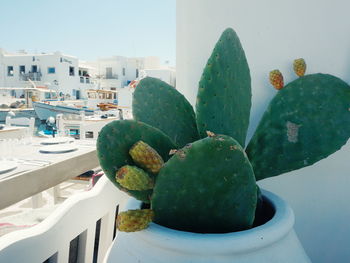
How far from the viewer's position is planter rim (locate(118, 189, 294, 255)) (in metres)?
0.33

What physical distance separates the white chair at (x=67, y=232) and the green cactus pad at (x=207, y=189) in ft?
0.69

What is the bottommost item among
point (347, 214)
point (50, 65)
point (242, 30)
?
point (347, 214)

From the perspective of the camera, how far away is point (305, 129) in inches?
20.3

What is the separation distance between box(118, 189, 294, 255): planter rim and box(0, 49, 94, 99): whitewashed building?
19003 millimetres

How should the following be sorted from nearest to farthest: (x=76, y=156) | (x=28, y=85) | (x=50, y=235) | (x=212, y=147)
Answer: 1. (x=212, y=147)
2. (x=50, y=235)
3. (x=76, y=156)
4. (x=28, y=85)

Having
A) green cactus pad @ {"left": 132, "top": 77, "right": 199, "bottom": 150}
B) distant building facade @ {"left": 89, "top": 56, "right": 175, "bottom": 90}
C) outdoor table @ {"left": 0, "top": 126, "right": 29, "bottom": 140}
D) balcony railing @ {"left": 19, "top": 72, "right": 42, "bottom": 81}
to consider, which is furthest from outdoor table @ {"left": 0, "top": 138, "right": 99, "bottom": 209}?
distant building facade @ {"left": 89, "top": 56, "right": 175, "bottom": 90}

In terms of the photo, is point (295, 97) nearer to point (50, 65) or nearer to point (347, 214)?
point (347, 214)

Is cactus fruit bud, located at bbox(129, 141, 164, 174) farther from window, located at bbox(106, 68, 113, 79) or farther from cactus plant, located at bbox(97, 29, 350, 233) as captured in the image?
window, located at bbox(106, 68, 113, 79)

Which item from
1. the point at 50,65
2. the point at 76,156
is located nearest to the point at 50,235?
the point at 76,156

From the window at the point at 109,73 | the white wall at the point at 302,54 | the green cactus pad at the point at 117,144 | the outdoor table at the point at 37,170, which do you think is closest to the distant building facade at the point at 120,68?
the window at the point at 109,73

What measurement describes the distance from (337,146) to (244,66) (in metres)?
0.22

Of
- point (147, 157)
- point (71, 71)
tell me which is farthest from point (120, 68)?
point (147, 157)

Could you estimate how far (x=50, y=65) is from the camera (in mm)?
18391

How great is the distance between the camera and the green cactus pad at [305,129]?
511mm
